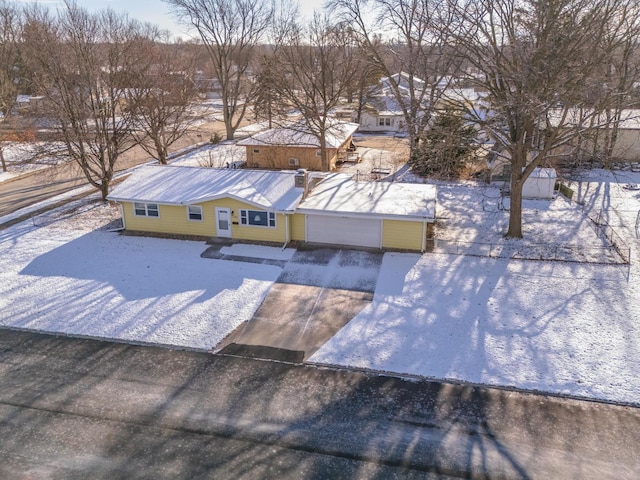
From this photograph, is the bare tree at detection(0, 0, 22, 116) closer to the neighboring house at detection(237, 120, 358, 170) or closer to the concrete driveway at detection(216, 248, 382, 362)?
the neighboring house at detection(237, 120, 358, 170)

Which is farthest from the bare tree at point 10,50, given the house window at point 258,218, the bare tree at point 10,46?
the house window at point 258,218

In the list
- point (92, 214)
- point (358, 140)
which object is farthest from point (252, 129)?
point (92, 214)

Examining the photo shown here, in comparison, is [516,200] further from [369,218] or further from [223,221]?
[223,221]

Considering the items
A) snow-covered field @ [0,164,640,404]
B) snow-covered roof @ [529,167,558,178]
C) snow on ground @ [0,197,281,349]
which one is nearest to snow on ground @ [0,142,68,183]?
snow-covered field @ [0,164,640,404]

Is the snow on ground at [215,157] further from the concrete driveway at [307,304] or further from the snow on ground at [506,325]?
the snow on ground at [506,325]

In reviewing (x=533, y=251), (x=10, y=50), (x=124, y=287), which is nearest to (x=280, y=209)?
(x=124, y=287)

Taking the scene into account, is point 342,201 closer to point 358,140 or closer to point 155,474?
point 155,474
